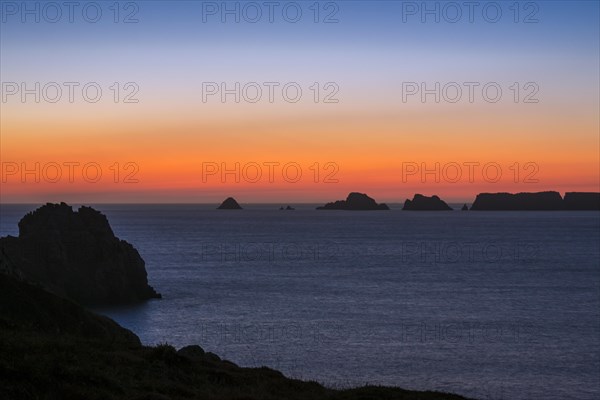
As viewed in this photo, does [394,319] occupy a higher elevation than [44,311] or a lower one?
lower

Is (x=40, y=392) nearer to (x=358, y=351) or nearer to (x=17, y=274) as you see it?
(x=17, y=274)

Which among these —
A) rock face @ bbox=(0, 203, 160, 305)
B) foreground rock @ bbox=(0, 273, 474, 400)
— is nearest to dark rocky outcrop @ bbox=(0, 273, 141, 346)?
foreground rock @ bbox=(0, 273, 474, 400)

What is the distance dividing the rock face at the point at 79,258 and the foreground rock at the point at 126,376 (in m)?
50.9

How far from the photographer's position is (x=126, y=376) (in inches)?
789

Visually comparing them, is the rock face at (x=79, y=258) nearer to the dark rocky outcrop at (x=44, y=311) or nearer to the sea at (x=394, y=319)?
the sea at (x=394, y=319)

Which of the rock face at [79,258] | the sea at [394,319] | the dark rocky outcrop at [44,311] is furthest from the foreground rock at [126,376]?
the rock face at [79,258]

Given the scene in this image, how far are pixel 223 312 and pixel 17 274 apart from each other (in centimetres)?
3355

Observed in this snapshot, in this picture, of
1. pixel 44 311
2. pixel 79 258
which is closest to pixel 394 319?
pixel 79 258

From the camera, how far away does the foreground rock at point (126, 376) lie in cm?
1770

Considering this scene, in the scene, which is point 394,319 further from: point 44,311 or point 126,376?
point 126,376

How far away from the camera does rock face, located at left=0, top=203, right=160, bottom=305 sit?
245ft

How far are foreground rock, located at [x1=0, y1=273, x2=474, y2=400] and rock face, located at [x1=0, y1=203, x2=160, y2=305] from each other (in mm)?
50873

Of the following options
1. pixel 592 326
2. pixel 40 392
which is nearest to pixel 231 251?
pixel 592 326

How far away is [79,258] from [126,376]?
198 ft
